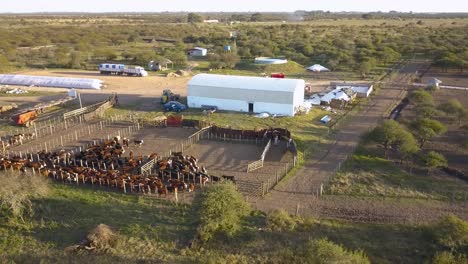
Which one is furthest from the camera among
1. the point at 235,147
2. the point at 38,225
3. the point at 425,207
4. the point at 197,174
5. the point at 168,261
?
the point at 235,147

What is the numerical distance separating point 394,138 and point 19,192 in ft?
76.8

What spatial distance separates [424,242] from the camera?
60.8 ft

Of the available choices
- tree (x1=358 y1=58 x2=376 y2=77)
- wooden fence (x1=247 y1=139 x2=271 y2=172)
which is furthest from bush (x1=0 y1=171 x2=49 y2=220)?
tree (x1=358 y1=58 x2=376 y2=77)

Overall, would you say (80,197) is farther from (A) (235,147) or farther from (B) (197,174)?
(A) (235,147)

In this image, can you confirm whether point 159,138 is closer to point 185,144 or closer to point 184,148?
point 185,144

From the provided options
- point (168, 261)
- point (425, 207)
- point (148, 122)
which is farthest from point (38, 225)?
point (425, 207)

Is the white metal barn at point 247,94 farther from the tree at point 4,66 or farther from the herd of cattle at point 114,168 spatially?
the tree at point 4,66

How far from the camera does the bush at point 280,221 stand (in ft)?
64.5

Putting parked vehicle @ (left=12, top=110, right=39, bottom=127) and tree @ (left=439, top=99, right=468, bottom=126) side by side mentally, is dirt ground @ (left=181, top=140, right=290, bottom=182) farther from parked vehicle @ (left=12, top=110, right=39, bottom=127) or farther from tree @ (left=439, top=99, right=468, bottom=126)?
tree @ (left=439, top=99, right=468, bottom=126)

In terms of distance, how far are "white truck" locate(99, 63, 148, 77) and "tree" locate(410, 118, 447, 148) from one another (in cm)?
3941

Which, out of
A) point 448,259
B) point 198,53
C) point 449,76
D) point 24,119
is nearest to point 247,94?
point 24,119

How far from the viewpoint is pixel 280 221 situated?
65.4ft

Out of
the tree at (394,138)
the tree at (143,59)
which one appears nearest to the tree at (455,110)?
the tree at (394,138)

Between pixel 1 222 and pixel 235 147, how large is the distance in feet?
53.4
